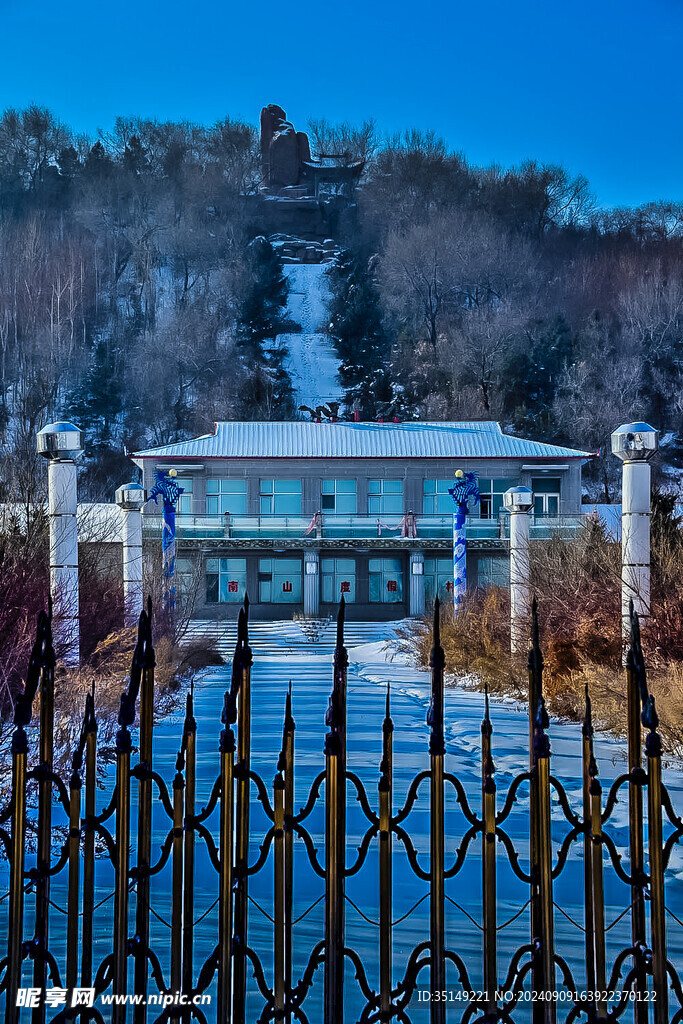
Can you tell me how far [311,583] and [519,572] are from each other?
16.2m

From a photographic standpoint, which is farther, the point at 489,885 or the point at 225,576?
the point at 225,576

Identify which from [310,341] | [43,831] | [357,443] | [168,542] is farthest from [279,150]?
[43,831]

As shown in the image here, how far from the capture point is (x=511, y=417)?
5297 centimetres

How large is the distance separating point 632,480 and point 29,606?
7.62 metres

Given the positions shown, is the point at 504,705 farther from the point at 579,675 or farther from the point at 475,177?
the point at 475,177

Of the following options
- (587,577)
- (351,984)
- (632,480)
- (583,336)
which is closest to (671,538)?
(587,577)

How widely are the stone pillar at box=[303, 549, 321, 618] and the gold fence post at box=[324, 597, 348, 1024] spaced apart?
2724 centimetres

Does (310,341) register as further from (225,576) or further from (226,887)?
(226,887)

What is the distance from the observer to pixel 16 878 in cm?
282

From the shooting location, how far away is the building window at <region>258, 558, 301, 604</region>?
103ft

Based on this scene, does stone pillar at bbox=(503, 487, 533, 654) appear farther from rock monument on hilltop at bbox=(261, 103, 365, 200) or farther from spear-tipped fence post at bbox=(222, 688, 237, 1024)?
rock monument on hilltop at bbox=(261, 103, 365, 200)

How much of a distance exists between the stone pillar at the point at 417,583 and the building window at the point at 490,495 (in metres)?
3.42

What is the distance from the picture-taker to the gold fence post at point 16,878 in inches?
109

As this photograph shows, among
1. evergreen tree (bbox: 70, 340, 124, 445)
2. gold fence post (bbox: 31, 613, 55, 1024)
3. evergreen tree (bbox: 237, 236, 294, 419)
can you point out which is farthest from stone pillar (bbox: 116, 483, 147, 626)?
evergreen tree (bbox: 70, 340, 124, 445)
